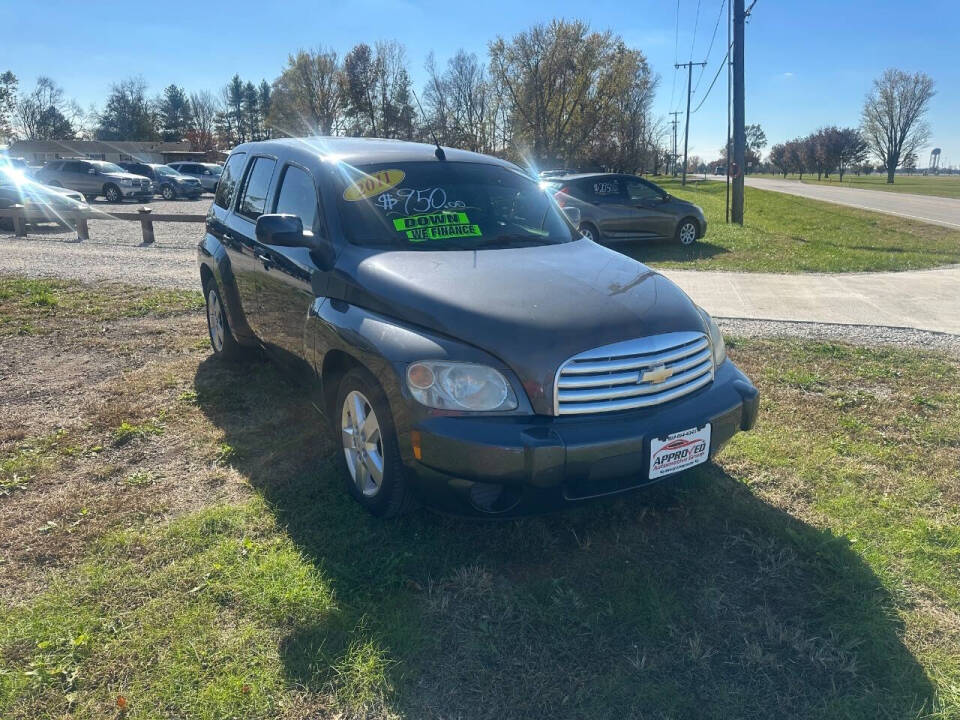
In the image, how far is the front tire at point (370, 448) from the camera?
3031mm

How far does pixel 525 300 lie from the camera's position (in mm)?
3006

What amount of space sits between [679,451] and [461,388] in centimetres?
98

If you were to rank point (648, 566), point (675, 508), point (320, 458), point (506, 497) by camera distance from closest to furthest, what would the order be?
point (506, 497) < point (648, 566) < point (675, 508) < point (320, 458)

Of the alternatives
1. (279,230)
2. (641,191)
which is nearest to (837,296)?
(641,191)

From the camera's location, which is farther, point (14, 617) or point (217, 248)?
point (217, 248)

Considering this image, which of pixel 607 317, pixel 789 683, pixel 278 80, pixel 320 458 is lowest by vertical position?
pixel 789 683

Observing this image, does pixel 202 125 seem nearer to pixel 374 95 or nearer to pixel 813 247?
pixel 374 95

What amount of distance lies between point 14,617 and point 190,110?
346ft

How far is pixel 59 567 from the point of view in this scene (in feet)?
9.86

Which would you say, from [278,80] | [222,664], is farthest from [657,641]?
[278,80]

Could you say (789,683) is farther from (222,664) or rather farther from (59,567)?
(59,567)

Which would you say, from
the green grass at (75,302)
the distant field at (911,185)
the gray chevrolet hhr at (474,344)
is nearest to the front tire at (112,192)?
the green grass at (75,302)

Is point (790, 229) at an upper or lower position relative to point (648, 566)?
upper

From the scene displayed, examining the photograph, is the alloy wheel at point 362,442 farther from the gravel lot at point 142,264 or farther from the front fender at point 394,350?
the gravel lot at point 142,264
